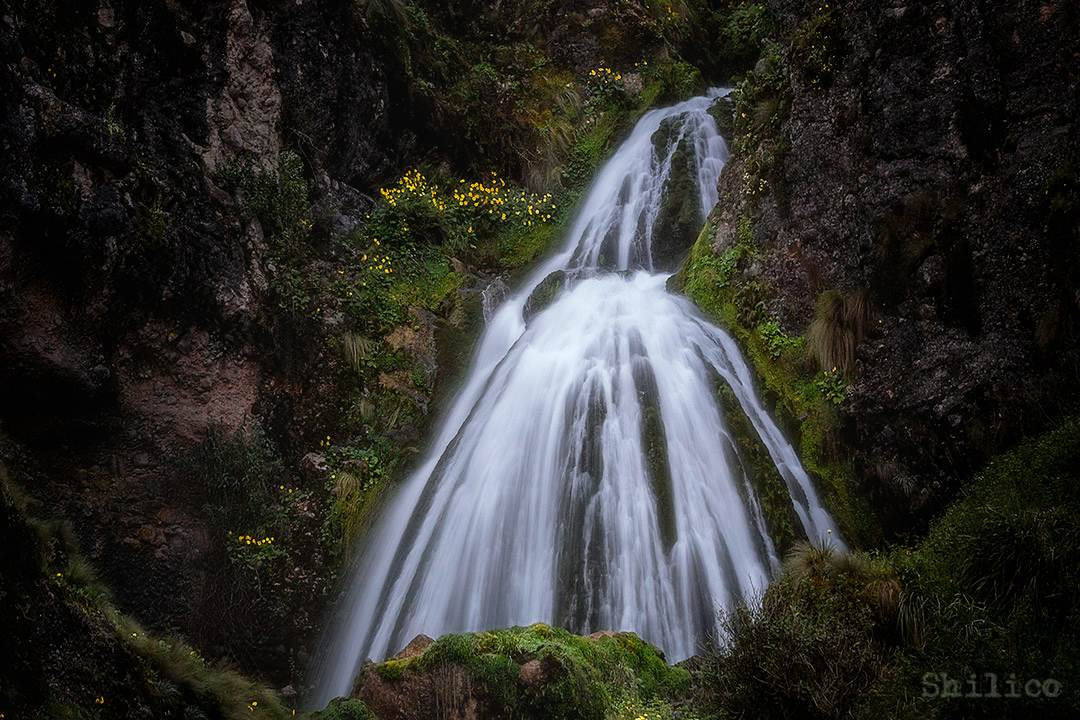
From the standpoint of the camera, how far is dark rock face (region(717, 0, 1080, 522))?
5.62 meters

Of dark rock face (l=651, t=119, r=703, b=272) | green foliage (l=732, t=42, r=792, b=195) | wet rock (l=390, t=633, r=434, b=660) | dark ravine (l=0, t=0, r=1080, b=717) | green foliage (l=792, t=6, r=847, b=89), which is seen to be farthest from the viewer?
dark rock face (l=651, t=119, r=703, b=272)

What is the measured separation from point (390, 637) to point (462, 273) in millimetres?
6362

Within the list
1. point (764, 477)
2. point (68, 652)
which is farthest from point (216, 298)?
point (764, 477)

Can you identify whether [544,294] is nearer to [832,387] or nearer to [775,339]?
[775,339]

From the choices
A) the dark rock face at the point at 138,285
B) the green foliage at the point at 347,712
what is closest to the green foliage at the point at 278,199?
the dark rock face at the point at 138,285

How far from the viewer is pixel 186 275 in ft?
24.3

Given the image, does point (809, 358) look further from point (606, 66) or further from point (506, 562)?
point (606, 66)

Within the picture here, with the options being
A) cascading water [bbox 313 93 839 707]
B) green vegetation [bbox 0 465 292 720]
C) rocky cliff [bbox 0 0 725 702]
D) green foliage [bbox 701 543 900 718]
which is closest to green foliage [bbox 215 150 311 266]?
rocky cliff [bbox 0 0 725 702]

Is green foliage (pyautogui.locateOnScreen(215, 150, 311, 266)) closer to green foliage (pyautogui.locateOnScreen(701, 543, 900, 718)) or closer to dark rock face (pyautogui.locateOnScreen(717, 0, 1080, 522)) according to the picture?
dark rock face (pyautogui.locateOnScreen(717, 0, 1080, 522))

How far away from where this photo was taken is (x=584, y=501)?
7.27 metres

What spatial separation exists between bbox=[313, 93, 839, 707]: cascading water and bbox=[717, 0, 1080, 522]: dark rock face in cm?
148

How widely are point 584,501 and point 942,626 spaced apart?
3915 millimetres

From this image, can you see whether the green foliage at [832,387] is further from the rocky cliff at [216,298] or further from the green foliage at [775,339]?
the rocky cliff at [216,298]

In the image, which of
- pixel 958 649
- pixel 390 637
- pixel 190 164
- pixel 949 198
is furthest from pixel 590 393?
pixel 190 164
